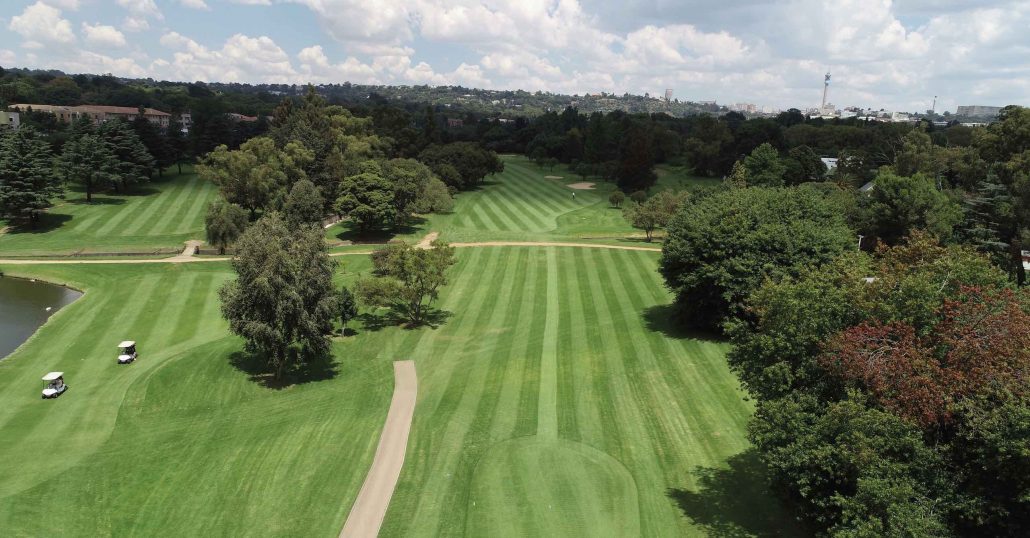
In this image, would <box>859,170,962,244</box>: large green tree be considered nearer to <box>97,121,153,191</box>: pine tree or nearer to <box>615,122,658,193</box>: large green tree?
<box>615,122,658,193</box>: large green tree

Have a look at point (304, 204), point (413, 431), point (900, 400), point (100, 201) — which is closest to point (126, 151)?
point (100, 201)

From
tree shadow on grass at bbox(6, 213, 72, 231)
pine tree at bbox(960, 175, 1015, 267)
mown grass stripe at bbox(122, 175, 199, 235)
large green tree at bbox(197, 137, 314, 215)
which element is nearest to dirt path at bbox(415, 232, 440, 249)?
large green tree at bbox(197, 137, 314, 215)

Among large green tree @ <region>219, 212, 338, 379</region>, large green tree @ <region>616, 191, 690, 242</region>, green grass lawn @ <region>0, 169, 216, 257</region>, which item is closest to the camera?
large green tree @ <region>219, 212, 338, 379</region>

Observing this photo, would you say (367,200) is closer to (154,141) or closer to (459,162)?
(459,162)

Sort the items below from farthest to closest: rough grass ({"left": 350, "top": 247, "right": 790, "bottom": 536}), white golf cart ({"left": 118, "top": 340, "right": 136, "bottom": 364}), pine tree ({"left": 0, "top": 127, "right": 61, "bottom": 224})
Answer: pine tree ({"left": 0, "top": 127, "right": 61, "bottom": 224}) → white golf cart ({"left": 118, "top": 340, "right": 136, "bottom": 364}) → rough grass ({"left": 350, "top": 247, "right": 790, "bottom": 536})

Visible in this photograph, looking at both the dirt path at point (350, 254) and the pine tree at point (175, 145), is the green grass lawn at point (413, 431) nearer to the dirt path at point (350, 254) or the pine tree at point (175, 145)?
the dirt path at point (350, 254)

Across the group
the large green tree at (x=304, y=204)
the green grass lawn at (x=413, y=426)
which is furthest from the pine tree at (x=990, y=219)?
the large green tree at (x=304, y=204)
